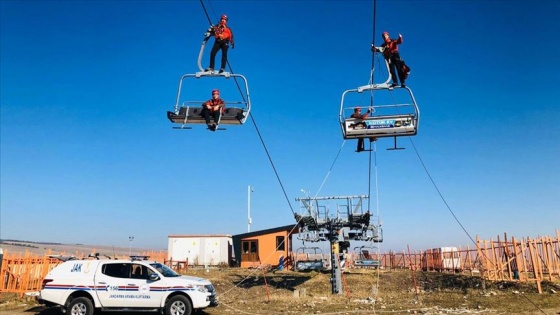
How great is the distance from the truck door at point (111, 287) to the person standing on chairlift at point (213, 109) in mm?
5895

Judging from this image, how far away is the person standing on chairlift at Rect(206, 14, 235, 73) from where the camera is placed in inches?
452

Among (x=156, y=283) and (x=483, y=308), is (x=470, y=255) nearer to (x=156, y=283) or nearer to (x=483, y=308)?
(x=483, y=308)

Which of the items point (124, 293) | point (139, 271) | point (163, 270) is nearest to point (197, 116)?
point (163, 270)

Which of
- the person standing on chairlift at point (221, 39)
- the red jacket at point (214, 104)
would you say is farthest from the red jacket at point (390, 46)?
the red jacket at point (214, 104)

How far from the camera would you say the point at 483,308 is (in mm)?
15680

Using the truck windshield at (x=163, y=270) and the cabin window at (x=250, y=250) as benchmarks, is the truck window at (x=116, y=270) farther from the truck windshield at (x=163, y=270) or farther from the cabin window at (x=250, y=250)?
the cabin window at (x=250, y=250)

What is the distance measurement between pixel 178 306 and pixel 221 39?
8299 millimetres

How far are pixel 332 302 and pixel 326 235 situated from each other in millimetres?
6723

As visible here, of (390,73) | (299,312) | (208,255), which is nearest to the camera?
(390,73)

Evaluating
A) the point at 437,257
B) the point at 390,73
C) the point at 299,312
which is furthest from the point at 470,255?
the point at 390,73

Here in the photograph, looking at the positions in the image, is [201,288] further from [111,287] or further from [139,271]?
[111,287]

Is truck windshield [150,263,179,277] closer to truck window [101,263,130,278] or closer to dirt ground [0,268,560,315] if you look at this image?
truck window [101,263,130,278]

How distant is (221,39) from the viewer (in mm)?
11508

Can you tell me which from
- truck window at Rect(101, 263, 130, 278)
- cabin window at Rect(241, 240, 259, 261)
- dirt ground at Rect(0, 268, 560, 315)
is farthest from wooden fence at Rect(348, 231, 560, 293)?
cabin window at Rect(241, 240, 259, 261)
